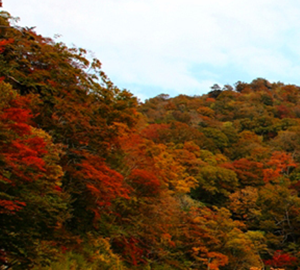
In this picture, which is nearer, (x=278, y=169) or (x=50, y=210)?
(x=50, y=210)

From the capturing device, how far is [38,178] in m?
7.43

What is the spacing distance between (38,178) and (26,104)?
3.59 meters

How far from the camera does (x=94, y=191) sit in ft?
34.2

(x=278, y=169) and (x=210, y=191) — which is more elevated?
(x=278, y=169)

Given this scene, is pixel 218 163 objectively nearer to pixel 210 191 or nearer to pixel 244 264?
pixel 210 191

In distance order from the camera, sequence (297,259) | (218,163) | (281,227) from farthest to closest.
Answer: (218,163), (281,227), (297,259)

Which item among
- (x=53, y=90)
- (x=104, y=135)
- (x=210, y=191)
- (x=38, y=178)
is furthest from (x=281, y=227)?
(x=38, y=178)

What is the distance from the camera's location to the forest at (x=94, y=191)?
23.2 ft

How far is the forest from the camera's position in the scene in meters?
7.06

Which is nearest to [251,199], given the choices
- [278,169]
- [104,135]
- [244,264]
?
[278,169]

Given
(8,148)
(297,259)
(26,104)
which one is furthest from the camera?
(297,259)

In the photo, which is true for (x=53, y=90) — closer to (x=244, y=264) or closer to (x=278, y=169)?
(x=244, y=264)

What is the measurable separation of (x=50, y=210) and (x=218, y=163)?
2834cm

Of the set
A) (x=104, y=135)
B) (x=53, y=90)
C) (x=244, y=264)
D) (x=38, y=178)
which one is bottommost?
(x=244, y=264)
